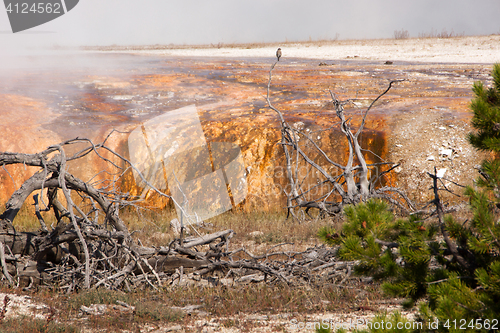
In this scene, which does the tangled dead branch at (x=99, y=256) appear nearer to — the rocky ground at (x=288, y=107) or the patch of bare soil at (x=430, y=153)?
the rocky ground at (x=288, y=107)

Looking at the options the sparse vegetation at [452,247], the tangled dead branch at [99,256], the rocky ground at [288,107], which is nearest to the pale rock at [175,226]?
the tangled dead branch at [99,256]

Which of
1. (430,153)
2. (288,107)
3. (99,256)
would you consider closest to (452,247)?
(99,256)

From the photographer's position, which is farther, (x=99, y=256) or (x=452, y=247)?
(x=99, y=256)

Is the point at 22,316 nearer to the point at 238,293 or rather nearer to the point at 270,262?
the point at 238,293

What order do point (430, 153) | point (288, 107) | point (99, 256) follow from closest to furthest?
point (99, 256), point (430, 153), point (288, 107)

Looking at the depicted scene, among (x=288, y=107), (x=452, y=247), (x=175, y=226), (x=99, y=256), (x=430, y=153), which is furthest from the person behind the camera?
(x=288, y=107)

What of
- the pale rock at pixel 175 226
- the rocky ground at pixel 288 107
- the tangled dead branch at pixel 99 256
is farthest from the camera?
the pale rock at pixel 175 226

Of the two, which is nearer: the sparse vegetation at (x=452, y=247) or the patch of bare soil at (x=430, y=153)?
the sparse vegetation at (x=452, y=247)

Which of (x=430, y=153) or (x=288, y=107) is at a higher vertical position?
(x=288, y=107)

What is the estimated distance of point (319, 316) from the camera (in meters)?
3.63

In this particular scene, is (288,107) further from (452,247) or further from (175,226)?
(452,247)

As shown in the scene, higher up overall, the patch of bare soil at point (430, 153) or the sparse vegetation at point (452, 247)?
the sparse vegetation at point (452, 247)

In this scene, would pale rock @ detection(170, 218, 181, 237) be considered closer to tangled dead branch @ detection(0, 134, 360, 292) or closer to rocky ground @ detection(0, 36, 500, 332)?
tangled dead branch @ detection(0, 134, 360, 292)

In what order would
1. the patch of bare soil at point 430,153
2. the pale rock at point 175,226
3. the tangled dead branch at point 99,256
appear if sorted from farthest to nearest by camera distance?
1. the patch of bare soil at point 430,153
2. the pale rock at point 175,226
3. the tangled dead branch at point 99,256
